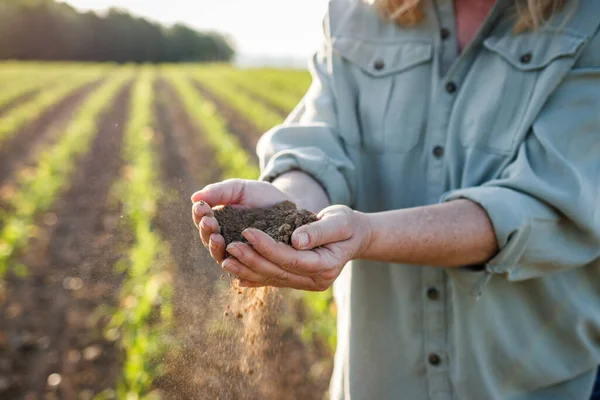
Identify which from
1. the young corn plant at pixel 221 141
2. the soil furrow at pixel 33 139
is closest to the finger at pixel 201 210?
the young corn plant at pixel 221 141

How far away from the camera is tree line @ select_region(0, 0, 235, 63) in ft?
129

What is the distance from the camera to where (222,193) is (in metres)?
1.42

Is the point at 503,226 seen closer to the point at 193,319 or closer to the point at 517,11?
the point at 517,11

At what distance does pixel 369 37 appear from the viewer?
1.68 metres

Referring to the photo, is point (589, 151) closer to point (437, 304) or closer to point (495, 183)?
point (495, 183)

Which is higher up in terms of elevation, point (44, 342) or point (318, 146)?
point (318, 146)

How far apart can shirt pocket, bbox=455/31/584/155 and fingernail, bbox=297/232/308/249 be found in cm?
55

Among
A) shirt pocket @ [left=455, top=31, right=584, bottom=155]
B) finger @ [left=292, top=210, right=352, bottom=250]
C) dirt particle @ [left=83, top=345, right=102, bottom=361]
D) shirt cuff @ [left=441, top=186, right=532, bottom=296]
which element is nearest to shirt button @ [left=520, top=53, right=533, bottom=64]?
shirt pocket @ [left=455, top=31, right=584, bottom=155]

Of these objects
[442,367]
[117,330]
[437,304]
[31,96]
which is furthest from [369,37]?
[31,96]

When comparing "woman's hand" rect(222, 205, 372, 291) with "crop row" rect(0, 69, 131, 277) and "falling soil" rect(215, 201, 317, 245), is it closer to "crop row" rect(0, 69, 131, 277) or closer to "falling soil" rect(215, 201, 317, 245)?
"falling soil" rect(215, 201, 317, 245)

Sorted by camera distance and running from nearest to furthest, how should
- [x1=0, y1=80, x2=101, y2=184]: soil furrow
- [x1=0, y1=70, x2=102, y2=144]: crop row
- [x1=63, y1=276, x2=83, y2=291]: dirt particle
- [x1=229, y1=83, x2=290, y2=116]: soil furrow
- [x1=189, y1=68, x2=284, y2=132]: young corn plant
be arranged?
[x1=63, y1=276, x2=83, y2=291]: dirt particle
[x1=0, y1=80, x2=101, y2=184]: soil furrow
[x1=0, y1=70, x2=102, y2=144]: crop row
[x1=189, y1=68, x2=284, y2=132]: young corn plant
[x1=229, y1=83, x2=290, y2=116]: soil furrow

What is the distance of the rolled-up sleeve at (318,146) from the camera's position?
1556 mm

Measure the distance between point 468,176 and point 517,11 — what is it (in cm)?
42

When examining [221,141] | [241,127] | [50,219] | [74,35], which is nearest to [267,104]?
[241,127]
